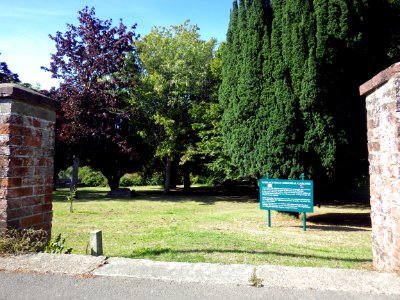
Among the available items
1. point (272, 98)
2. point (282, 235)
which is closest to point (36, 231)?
point (282, 235)

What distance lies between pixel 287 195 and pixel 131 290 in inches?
317

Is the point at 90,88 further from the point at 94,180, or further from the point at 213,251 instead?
the point at 94,180

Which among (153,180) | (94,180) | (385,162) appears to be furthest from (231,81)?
(94,180)

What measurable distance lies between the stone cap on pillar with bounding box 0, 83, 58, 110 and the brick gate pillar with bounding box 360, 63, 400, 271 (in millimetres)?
3268

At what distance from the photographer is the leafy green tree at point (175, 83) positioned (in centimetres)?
2000

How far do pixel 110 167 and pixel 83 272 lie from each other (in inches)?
843

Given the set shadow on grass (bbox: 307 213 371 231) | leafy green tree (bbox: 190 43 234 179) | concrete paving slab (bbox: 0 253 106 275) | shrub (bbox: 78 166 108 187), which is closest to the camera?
concrete paving slab (bbox: 0 253 106 275)

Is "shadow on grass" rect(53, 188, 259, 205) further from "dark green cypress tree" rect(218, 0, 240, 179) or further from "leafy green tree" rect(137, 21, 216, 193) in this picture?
"dark green cypress tree" rect(218, 0, 240, 179)

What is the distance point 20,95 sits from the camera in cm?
309

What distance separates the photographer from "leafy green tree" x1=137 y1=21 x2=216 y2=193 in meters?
20.0

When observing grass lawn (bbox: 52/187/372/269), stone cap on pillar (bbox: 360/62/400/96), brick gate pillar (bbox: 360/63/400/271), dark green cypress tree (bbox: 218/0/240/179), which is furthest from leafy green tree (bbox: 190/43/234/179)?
stone cap on pillar (bbox: 360/62/400/96)

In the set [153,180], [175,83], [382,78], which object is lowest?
[153,180]

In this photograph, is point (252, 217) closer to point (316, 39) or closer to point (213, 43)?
point (316, 39)

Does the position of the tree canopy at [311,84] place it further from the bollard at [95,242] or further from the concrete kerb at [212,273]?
the concrete kerb at [212,273]
